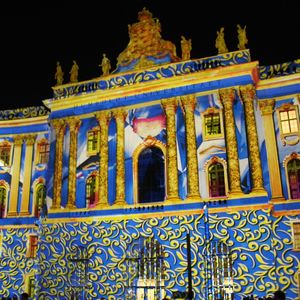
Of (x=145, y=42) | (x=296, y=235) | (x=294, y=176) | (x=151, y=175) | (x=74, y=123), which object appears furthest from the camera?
(x=74, y=123)

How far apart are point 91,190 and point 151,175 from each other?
372cm

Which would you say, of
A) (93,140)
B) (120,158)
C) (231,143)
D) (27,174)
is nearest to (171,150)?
(120,158)

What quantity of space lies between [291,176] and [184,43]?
9.40 meters

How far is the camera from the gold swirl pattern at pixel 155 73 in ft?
74.7

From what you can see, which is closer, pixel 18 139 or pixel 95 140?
pixel 95 140

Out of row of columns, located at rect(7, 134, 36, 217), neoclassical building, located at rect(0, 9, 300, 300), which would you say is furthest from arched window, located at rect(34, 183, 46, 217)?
neoclassical building, located at rect(0, 9, 300, 300)

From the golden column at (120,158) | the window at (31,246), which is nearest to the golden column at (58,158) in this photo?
the golden column at (120,158)

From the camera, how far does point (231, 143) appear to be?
2172cm

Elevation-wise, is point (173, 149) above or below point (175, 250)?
above

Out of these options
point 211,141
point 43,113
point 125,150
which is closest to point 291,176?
point 211,141

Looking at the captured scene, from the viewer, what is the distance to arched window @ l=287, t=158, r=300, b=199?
2183 cm

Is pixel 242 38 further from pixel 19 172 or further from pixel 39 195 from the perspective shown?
pixel 19 172

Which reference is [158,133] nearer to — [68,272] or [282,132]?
[282,132]

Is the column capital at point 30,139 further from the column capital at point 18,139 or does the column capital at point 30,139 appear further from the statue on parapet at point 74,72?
the statue on parapet at point 74,72
